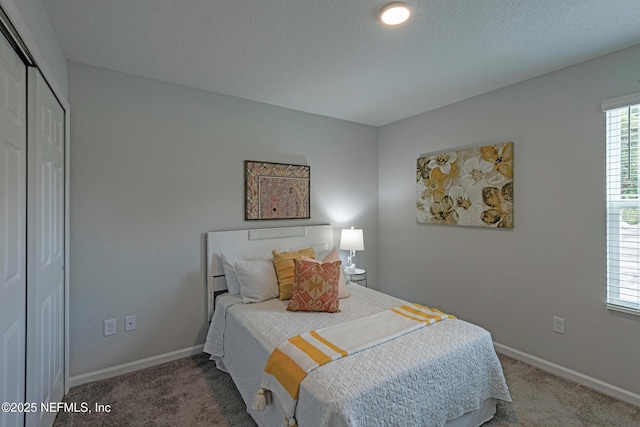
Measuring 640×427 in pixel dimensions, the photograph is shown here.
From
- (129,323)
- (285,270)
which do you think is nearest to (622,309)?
(285,270)

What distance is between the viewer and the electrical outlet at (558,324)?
237 cm

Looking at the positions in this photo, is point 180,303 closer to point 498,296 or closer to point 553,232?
point 498,296

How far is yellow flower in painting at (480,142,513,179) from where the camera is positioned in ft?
8.68

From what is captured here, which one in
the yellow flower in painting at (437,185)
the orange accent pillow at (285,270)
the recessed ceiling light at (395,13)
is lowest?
the orange accent pillow at (285,270)

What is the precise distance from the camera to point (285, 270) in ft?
8.69

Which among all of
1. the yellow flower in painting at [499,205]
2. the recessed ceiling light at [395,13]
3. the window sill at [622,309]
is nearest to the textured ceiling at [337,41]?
the recessed ceiling light at [395,13]

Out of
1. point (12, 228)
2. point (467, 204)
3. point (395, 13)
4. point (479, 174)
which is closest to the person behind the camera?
point (12, 228)

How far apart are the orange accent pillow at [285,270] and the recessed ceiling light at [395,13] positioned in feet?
6.30

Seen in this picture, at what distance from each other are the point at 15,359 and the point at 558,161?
3502mm

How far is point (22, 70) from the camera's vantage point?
1400mm

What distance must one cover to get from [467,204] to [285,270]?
1872mm

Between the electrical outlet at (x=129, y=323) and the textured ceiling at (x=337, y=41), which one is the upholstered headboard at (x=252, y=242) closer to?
the electrical outlet at (x=129, y=323)

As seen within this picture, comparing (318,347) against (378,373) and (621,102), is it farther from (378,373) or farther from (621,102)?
(621,102)

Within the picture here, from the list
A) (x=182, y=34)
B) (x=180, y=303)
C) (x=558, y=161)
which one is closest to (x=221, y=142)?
(x=182, y=34)
